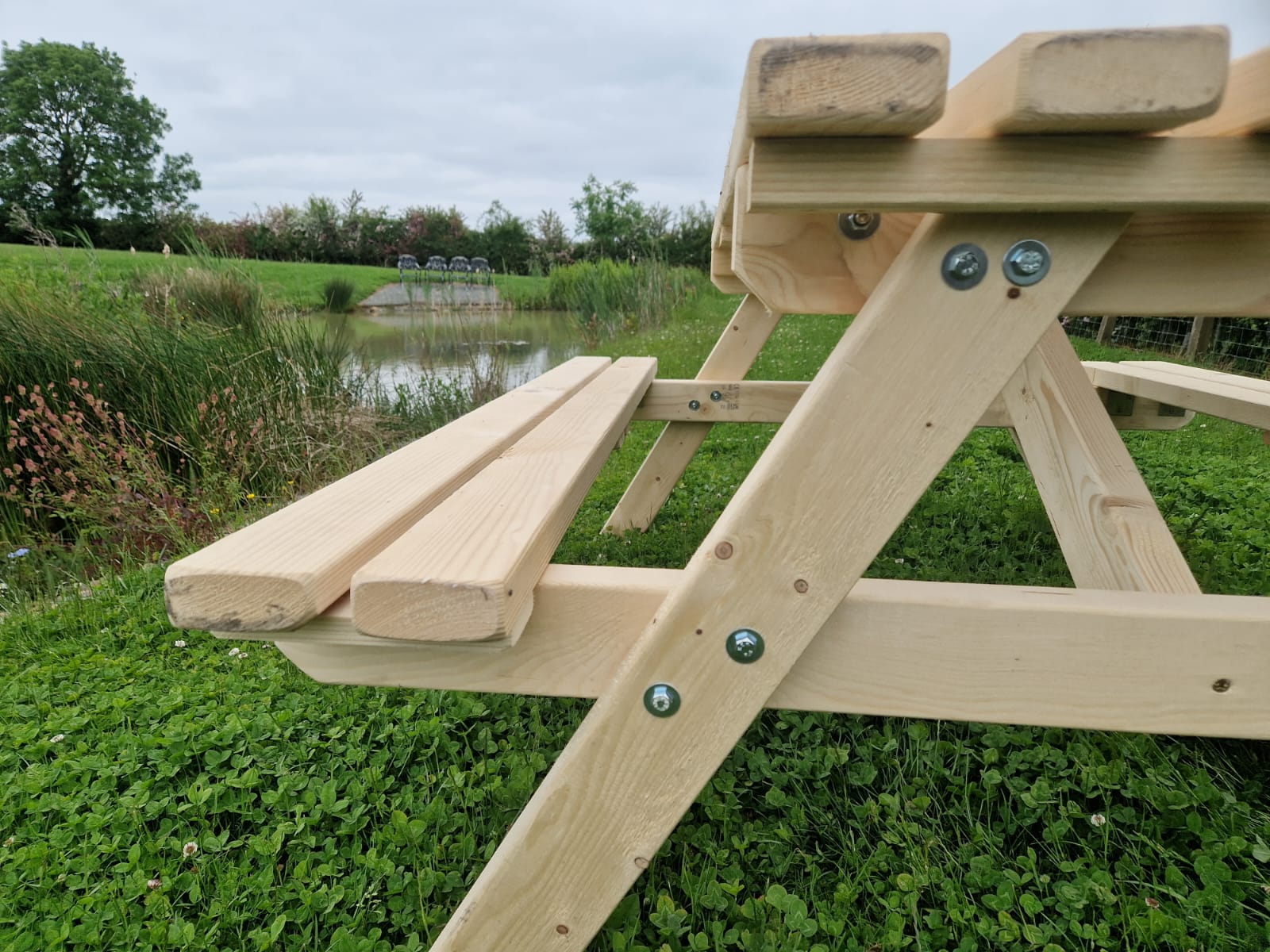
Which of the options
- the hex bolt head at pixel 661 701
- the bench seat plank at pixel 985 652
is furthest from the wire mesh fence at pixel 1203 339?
the hex bolt head at pixel 661 701

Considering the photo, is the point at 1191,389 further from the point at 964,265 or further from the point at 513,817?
the point at 513,817

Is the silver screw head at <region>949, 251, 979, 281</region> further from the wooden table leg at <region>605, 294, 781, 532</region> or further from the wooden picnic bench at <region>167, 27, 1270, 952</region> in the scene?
the wooden table leg at <region>605, 294, 781, 532</region>

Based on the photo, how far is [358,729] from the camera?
68.3 inches

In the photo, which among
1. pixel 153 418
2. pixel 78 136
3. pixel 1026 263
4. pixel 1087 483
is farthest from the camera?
pixel 78 136

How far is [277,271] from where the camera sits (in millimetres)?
16391

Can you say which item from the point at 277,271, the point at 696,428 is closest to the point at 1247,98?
the point at 696,428

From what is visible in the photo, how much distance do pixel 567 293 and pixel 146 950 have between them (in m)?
11.4

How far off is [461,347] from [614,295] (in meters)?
4.70

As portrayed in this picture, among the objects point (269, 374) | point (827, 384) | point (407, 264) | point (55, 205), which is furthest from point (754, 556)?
point (55, 205)

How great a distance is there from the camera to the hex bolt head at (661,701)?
0.81 m

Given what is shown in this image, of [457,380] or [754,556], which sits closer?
[754,556]

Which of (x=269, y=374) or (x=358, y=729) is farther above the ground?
(x=269, y=374)

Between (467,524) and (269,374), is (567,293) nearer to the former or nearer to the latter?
(269,374)

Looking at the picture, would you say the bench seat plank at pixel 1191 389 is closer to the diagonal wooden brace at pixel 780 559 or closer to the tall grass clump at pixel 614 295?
the diagonal wooden brace at pixel 780 559
